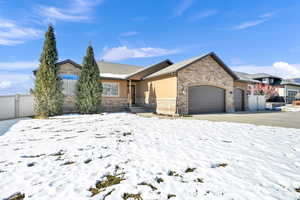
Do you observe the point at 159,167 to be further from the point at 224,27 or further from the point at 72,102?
the point at 224,27

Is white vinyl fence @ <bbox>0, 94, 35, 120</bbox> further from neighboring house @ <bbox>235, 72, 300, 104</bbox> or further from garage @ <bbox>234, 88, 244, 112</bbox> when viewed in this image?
neighboring house @ <bbox>235, 72, 300, 104</bbox>

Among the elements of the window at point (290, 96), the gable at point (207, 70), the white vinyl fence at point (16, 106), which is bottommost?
the white vinyl fence at point (16, 106)

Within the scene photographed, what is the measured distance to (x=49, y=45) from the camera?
1141cm

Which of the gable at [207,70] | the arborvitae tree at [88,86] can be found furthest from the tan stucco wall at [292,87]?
the arborvitae tree at [88,86]

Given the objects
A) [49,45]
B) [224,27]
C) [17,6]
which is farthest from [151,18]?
[17,6]

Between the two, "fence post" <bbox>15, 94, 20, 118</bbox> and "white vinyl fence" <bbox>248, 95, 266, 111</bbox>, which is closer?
"fence post" <bbox>15, 94, 20, 118</bbox>

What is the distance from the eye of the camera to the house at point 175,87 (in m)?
12.6

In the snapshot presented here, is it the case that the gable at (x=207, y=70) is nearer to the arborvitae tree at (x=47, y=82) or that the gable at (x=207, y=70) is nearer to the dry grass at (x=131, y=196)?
the arborvitae tree at (x=47, y=82)

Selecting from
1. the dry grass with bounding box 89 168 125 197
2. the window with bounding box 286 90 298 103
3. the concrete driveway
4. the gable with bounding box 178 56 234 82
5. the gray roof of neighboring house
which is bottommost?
the dry grass with bounding box 89 168 125 197

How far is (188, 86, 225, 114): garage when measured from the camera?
13.4 meters

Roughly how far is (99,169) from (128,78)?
13.1 metres

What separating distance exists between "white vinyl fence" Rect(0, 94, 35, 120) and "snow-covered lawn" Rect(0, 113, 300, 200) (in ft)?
26.3

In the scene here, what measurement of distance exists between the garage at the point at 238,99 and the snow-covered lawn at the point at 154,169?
13.4 meters

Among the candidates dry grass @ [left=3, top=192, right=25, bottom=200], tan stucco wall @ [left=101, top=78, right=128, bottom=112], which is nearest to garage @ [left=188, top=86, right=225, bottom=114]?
tan stucco wall @ [left=101, top=78, right=128, bottom=112]
